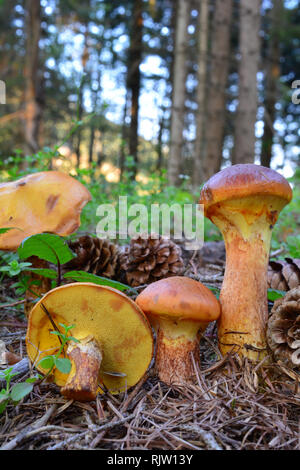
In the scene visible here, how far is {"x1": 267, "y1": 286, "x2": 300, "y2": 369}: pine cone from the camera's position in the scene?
1411 millimetres

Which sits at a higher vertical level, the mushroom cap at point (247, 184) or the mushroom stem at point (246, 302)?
the mushroom cap at point (247, 184)

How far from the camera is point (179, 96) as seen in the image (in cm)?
775

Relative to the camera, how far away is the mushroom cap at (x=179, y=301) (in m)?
1.32

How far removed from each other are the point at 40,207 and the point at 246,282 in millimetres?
1270

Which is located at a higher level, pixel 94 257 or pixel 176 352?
pixel 94 257

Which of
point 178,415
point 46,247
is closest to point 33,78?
point 46,247

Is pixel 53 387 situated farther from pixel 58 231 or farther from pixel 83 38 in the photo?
pixel 83 38

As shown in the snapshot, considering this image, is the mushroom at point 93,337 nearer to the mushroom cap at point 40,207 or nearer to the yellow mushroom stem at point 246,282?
the yellow mushroom stem at point 246,282

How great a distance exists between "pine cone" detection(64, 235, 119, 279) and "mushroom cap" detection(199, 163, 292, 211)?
112 cm

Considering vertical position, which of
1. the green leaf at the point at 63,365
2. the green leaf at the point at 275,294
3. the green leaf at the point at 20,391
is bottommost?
the green leaf at the point at 20,391

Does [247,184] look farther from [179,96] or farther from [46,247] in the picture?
[179,96]

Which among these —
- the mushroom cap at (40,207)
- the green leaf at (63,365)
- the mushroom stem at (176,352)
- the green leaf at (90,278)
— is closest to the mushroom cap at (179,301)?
the mushroom stem at (176,352)

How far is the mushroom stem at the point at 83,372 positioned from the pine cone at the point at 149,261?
95cm

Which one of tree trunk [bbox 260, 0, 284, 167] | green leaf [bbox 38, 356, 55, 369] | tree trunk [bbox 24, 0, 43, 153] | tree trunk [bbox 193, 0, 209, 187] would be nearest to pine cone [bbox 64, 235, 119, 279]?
green leaf [bbox 38, 356, 55, 369]
